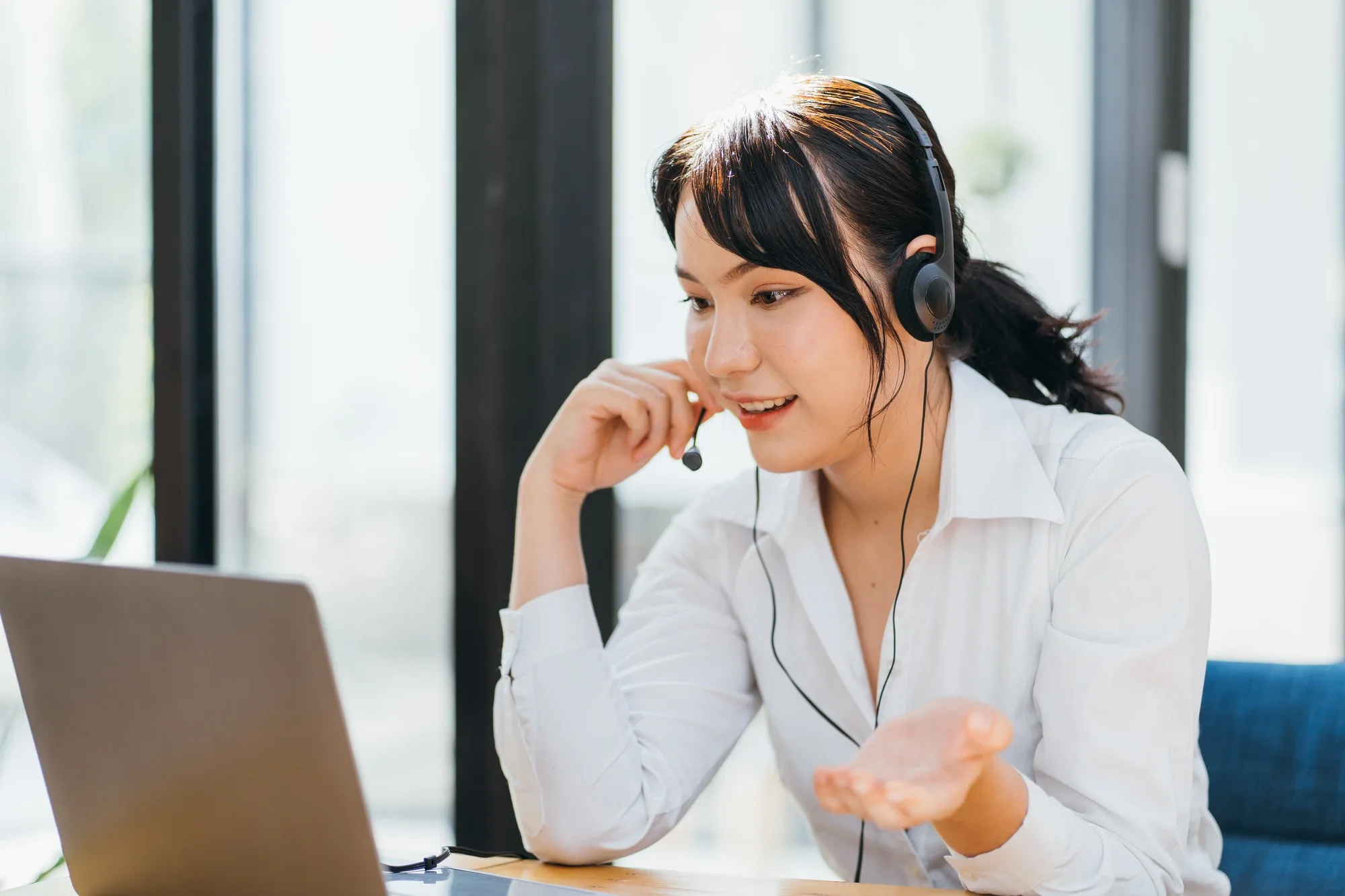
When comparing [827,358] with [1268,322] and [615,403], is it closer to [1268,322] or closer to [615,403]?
[615,403]

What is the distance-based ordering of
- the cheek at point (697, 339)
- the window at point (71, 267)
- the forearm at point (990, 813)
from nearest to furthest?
the forearm at point (990, 813) < the cheek at point (697, 339) < the window at point (71, 267)

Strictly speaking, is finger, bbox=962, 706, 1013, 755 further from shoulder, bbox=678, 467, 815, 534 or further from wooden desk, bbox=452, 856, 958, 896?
shoulder, bbox=678, 467, 815, 534

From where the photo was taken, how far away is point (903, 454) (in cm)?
→ 126

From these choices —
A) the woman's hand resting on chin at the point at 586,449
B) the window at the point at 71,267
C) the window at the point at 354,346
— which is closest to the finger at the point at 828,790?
the woman's hand resting on chin at the point at 586,449

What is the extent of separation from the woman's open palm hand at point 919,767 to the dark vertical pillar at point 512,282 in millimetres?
873

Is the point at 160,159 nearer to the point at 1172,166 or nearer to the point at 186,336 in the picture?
the point at 186,336

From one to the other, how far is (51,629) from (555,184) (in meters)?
0.93

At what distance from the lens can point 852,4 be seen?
2035 millimetres

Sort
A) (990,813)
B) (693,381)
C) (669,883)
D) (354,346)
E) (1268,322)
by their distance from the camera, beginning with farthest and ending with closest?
(1268,322)
(354,346)
(693,381)
(669,883)
(990,813)

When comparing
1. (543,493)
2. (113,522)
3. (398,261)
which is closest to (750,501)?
(543,493)

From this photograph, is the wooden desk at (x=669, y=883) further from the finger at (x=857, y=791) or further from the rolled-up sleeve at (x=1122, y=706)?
the finger at (x=857, y=791)

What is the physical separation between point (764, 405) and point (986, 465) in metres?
0.23

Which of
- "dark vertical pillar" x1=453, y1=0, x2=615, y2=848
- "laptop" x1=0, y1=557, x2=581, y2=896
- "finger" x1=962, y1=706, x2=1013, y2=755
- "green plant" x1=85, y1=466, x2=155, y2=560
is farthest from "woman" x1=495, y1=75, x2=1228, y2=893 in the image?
"green plant" x1=85, y1=466, x2=155, y2=560

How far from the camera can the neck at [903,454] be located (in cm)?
123
